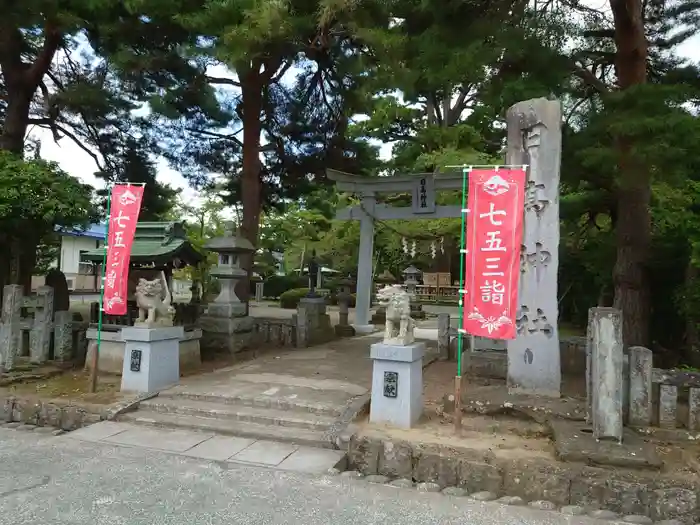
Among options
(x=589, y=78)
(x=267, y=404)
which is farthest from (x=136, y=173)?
(x=589, y=78)

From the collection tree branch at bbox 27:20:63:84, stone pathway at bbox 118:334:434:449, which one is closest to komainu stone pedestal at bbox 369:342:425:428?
stone pathway at bbox 118:334:434:449

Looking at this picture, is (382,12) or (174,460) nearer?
(174,460)

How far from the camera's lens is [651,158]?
18.7 ft

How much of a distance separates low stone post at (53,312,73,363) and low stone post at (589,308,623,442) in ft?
27.8

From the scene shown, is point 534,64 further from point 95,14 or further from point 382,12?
point 95,14

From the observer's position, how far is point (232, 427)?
614cm

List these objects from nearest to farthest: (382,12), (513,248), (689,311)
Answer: (513,248) < (689,311) < (382,12)

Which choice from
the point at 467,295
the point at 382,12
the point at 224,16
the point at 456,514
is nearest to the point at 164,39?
the point at 224,16

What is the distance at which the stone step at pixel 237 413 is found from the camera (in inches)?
243

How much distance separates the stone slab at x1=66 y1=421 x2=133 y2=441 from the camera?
5836 mm

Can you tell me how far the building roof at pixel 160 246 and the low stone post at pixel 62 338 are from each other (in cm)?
165

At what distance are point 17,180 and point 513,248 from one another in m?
7.98

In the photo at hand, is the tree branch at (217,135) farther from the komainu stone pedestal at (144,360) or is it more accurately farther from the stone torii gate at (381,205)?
the komainu stone pedestal at (144,360)

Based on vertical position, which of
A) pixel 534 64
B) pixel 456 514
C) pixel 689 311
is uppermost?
pixel 534 64
